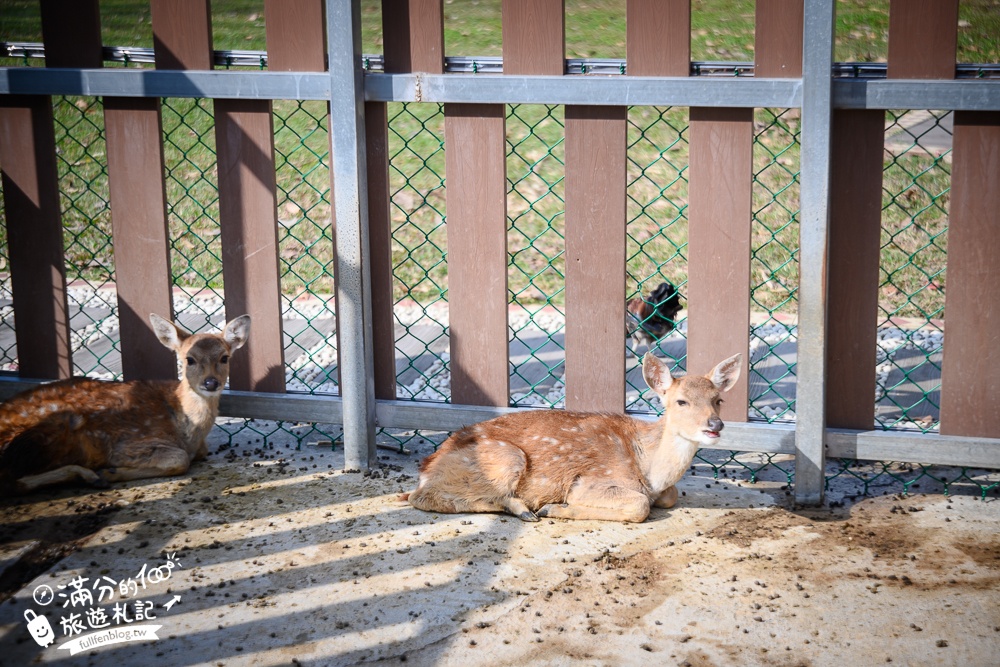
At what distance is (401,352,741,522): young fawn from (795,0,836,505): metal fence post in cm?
38

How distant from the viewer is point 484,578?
4.70 meters

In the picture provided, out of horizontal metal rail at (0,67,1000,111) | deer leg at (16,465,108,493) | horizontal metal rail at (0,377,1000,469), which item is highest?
horizontal metal rail at (0,67,1000,111)

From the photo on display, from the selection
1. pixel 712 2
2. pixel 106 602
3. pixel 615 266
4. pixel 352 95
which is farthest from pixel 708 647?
pixel 712 2

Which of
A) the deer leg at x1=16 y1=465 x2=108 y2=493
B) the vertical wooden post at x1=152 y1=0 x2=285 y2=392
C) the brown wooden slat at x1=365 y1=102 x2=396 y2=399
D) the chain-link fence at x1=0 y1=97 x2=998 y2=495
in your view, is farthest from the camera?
the chain-link fence at x1=0 y1=97 x2=998 y2=495

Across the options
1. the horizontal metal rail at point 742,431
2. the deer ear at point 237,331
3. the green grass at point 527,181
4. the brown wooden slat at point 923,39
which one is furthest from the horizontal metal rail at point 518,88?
the horizontal metal rail at point 742,431

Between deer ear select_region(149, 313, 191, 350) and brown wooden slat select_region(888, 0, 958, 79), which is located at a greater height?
brown wooden slat select_region(888, 0, 958, 79)

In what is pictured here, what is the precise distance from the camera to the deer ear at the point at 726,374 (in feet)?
17.0

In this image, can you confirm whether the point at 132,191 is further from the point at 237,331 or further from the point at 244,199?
the point at 237,331

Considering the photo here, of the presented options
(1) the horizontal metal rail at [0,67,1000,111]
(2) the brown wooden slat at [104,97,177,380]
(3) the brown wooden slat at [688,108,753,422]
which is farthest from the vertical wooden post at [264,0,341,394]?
(3) the brown wooden slat at [688,108,753,422]

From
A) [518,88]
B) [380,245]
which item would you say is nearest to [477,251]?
[380,245]

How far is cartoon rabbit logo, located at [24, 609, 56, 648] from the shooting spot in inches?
166

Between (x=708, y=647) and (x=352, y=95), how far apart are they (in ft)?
10.4

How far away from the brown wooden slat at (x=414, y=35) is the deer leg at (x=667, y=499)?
2.38m

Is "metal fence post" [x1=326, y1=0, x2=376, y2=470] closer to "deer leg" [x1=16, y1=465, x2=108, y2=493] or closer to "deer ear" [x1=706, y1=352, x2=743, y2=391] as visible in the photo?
"deer leg" [x1=16, y1=465, x2=108, y2=493]
